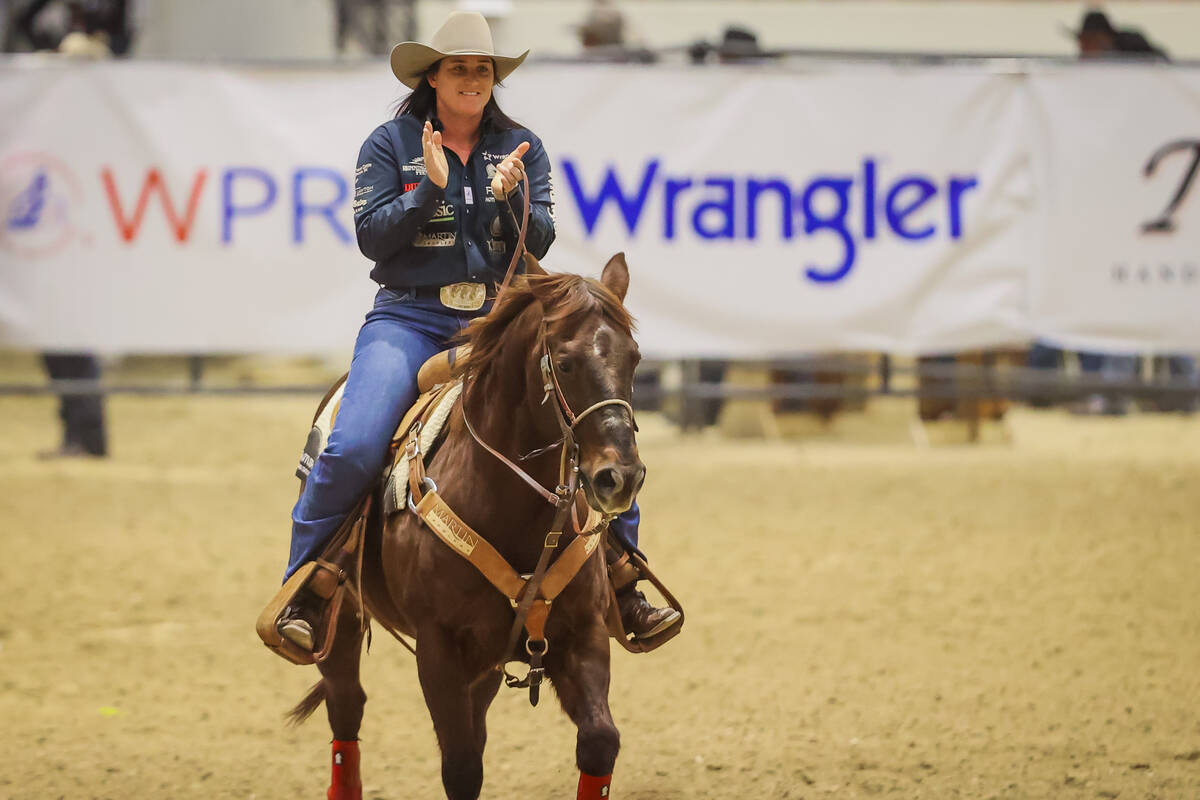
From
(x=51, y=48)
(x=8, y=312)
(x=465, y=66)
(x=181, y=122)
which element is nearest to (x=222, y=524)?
(x=8, y=312)

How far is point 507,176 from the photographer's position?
11.6ft

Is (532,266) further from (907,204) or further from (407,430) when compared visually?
(907,204)

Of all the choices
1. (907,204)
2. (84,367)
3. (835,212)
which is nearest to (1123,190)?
(907,204)

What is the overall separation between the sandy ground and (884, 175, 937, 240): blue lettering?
66.7 inches

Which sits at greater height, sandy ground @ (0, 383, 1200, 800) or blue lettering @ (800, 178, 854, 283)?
blue lettering @ (800, 178, 854, 283)

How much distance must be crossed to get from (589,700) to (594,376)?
2.67ft

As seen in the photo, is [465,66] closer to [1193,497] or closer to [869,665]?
[869,665]

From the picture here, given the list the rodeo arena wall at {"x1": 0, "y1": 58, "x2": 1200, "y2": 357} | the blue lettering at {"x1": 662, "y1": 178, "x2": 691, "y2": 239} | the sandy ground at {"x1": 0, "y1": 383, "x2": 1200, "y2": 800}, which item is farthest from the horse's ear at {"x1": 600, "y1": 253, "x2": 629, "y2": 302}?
the blue lettering at {"x1": 662, "y1": 178, "x2": 691, "y2": 239}

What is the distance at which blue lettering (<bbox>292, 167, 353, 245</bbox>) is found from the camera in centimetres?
861

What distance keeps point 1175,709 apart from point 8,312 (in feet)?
22.5

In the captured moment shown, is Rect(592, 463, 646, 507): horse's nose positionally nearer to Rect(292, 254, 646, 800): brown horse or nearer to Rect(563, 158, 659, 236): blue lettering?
Rect(292, 254, 646, 800): brown horse

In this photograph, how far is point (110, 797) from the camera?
14.2 feet

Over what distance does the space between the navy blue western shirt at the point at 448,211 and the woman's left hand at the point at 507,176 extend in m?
0.13

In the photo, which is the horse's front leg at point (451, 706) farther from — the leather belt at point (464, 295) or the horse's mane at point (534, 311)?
the leather belt at point (464, 295)
